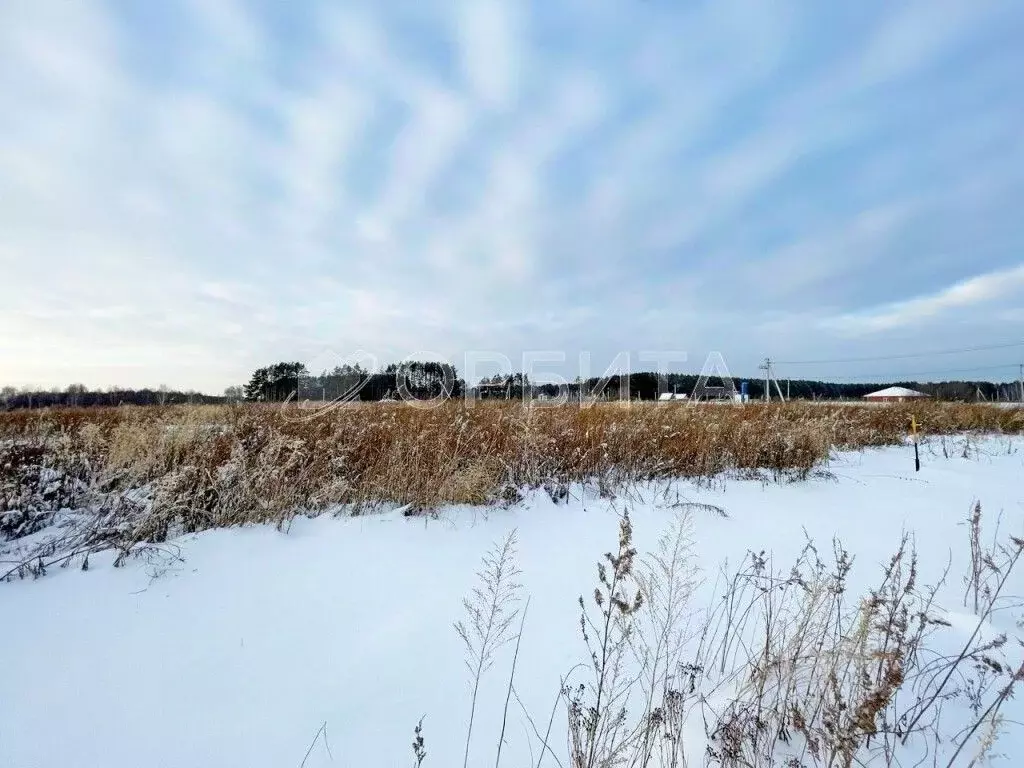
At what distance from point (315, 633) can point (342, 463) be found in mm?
2499

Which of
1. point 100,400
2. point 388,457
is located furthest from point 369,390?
point 388,457

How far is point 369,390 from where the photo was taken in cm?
2917

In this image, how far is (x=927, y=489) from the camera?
5305 mm

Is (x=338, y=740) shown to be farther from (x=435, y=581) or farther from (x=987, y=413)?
(x=987, y=413)

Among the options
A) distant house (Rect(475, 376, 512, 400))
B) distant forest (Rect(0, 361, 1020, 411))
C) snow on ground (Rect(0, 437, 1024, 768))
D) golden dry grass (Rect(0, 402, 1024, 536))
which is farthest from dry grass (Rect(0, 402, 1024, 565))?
distant house (Rect(475, 376, 512, 400))

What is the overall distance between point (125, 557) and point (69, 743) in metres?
1.71

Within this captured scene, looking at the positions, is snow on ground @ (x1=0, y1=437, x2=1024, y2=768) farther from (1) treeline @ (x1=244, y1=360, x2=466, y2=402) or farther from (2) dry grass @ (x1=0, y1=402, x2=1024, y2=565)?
(1) treeline @ (x1=244, y1=360, x2=466, y2=402)

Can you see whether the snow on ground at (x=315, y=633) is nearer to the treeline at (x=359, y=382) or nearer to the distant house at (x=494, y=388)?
the treeline at (x=359, y=382)

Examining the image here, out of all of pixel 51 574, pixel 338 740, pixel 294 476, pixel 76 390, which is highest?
pixel 76 390

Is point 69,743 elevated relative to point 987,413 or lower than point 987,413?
lower

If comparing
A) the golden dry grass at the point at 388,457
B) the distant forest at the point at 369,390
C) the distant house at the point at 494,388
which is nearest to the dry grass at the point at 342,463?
the golden dry grass at the point at 388,457

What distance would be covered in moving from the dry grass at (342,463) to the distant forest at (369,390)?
681 centimetres

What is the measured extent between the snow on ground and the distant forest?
9908 mm

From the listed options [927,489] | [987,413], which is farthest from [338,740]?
[987,413]
